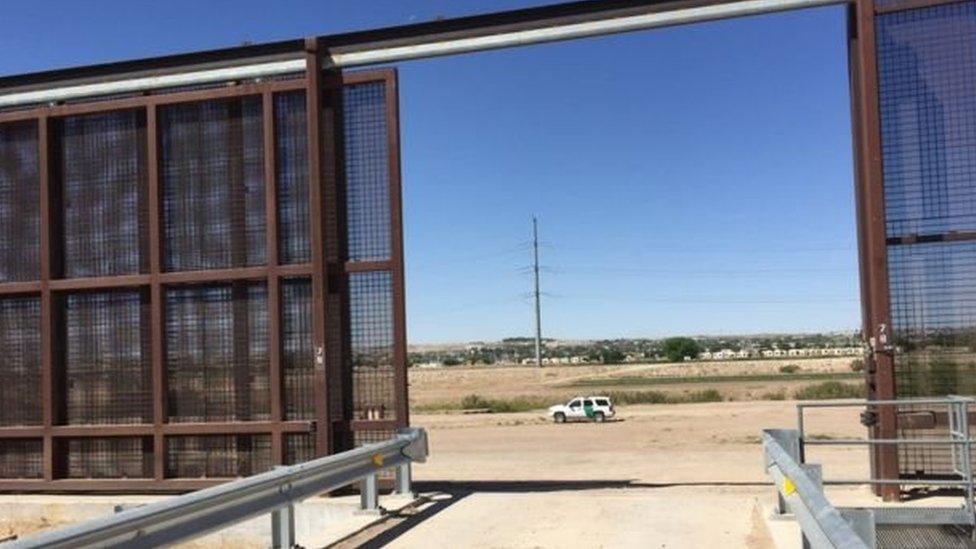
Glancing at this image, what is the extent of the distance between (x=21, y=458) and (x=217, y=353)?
11.3 ft

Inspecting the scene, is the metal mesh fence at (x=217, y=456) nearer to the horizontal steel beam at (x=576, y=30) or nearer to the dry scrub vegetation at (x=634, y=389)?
the horizontal steel beam at (x=576, y=30)

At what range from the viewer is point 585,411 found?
154 feet

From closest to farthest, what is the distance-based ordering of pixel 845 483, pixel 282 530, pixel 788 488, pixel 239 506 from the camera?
pixel 788 488, pixel 239 506, pixel 282 530, pixel 845 483

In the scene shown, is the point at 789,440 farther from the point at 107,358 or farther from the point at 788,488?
the point at 107,358

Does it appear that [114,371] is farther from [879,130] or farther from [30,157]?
[879,130]

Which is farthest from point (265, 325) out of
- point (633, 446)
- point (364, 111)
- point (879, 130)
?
point (633, 446)

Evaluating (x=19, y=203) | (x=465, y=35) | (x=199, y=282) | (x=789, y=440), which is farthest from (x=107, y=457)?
(x=789, y=440)

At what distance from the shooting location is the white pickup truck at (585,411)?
46.6 metres

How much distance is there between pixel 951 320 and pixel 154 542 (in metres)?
8.82

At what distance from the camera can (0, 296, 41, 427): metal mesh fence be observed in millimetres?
13492

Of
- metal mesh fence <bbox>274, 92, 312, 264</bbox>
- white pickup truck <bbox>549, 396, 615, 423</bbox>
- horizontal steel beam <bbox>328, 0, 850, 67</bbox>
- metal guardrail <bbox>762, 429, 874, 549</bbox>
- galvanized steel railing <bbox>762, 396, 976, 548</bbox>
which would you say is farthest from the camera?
white pickup truck <bbox>549, 396, 615, 423</bbox>

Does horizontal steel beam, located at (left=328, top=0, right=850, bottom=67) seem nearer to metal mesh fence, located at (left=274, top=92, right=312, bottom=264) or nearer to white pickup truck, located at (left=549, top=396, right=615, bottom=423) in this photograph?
metal mesh fence, located at (left=274, top=92, right=312, bottom=264)

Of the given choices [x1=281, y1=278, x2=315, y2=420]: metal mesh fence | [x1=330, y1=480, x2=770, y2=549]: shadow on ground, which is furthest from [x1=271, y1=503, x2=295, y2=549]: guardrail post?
[x1=281, y1=278, x2=315, y2=420]: metal mesh fence

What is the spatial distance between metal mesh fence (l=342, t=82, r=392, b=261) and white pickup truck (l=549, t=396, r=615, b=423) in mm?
35155
